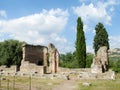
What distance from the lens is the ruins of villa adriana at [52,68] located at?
46281 mm

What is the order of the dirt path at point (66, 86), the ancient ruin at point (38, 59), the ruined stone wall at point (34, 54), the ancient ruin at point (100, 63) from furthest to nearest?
1. the ruined stone wall at point (34, 54)
2. the ancient ruin at point (38, 59)
3. the ancient ruin at point (100, 63)
4. the dirt path at point (66, 86)

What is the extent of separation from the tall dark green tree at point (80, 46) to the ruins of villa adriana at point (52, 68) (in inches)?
277

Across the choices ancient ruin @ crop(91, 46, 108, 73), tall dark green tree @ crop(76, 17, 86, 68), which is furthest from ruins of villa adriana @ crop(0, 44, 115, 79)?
tall dark green tree @ crop(76, 17, 86, 68)

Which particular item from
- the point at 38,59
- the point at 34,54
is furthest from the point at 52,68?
the point at 38,59

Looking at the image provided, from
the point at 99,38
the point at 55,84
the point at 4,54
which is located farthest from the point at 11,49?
the point at 55,84

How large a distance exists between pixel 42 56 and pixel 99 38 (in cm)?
1729

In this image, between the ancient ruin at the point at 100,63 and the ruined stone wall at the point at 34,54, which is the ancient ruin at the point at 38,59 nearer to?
the ruined stone wall at the point at 34,54

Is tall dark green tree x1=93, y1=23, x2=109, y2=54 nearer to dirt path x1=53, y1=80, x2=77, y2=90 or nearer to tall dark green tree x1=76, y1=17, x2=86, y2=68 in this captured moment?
tall dark green tree x1=76, y1=17, x2=86, y2=68

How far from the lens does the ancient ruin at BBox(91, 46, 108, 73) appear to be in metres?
50.7

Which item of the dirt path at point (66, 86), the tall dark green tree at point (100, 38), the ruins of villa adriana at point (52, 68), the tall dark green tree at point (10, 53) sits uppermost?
the tall dark green tree at point (100, 38)

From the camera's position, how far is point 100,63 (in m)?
51.2

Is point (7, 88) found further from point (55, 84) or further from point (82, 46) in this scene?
point (82, 46)

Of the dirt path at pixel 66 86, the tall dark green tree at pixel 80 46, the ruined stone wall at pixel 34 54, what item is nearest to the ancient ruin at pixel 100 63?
the tall dark green tree at pixel 80 46

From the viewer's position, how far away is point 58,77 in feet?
150
